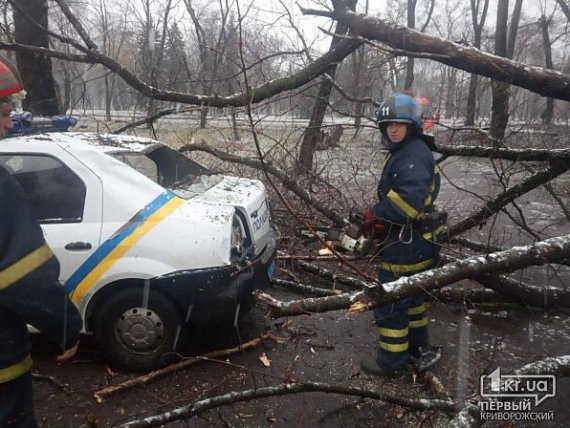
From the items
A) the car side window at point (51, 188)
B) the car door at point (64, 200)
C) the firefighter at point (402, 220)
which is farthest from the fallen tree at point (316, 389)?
the car side window at point (51, 188)

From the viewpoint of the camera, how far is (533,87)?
12.6ft

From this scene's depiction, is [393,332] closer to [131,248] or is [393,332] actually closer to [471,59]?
[131,248]

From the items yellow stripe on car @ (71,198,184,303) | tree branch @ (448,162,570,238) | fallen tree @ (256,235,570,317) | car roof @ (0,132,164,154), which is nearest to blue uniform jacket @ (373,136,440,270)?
fallen tree @ (256,235,570,317)

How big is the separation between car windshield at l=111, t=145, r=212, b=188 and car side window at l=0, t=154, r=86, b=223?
36 centimetres

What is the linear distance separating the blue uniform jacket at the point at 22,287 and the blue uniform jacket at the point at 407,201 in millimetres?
2076

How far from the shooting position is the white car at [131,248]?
3.04 meters

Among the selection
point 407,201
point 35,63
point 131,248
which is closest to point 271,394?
point 131,248

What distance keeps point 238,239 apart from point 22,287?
Result: 5.86 feet

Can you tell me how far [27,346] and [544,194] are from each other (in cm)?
1009

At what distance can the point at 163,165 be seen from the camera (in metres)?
3.92

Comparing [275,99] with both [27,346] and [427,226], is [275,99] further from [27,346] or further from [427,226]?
[27,346]

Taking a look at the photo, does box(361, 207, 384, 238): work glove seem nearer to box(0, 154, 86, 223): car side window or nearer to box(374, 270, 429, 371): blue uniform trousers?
box(374, 270, 429, 371): blue uniform trousers

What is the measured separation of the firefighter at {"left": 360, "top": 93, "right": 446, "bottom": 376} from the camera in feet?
10.0

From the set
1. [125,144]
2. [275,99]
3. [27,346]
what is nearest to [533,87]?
[275,99]
